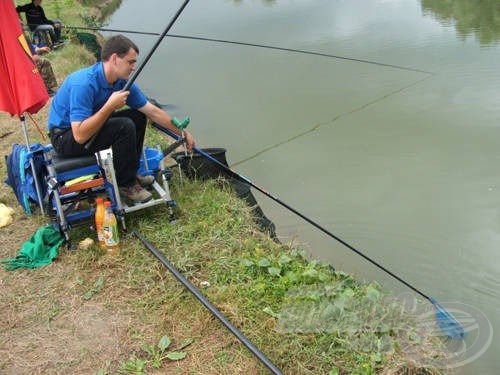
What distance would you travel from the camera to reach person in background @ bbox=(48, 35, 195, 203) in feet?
8.17

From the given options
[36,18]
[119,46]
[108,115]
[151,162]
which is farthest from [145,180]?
[36,18]

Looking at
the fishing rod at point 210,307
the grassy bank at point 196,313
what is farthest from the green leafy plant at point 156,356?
the fishing rod at point 210,307

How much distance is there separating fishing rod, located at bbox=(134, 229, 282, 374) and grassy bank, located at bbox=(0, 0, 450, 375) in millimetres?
40

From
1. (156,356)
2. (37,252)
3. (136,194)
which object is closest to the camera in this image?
(156,356)

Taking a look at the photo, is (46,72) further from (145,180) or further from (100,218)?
(100,218)

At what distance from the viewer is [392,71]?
641 centimetres

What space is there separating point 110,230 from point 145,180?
0.46 meters

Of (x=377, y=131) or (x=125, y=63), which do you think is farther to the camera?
(x=377, y=131)

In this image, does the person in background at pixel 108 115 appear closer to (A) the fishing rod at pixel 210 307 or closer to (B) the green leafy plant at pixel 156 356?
(A) the fishing rod at pixel 210 307

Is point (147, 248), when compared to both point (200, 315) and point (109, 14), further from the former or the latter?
point (109, 14)

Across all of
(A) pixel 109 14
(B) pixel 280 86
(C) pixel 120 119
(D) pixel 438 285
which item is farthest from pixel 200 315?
(A) pixel 109 14

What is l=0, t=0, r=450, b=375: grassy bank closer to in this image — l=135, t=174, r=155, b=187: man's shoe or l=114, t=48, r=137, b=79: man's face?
l=135, t=174, r=155, b=187: man's shoe

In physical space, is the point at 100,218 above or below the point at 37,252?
above

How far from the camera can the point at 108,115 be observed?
2469mm
